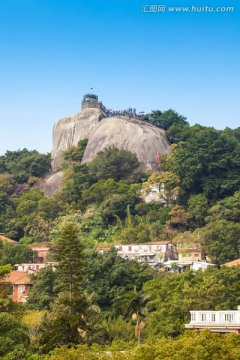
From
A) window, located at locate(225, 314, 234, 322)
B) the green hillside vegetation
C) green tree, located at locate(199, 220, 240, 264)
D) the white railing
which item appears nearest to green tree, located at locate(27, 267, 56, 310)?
the green hillside vegetation

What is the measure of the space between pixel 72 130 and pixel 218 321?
215ft

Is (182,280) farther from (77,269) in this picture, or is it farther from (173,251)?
(173,251)

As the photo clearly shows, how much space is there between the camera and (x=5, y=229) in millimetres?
75812

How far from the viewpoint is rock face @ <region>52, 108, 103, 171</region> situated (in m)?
90.3

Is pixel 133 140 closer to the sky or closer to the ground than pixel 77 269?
closer to the sky

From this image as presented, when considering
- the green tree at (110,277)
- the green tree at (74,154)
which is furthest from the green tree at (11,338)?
the green tree at (74,154)

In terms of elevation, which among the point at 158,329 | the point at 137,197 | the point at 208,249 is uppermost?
the point at 137,197

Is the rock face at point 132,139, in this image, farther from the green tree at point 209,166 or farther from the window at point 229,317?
the window at point 229,317

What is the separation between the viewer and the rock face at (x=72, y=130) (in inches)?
3556

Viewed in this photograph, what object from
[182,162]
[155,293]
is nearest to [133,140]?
[182,162]

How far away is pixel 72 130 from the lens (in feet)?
302

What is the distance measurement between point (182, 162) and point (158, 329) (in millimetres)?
31999

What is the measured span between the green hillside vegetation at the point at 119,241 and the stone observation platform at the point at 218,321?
64cm

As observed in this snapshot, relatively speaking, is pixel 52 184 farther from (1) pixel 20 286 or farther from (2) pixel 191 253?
(1) pixel 20 286
